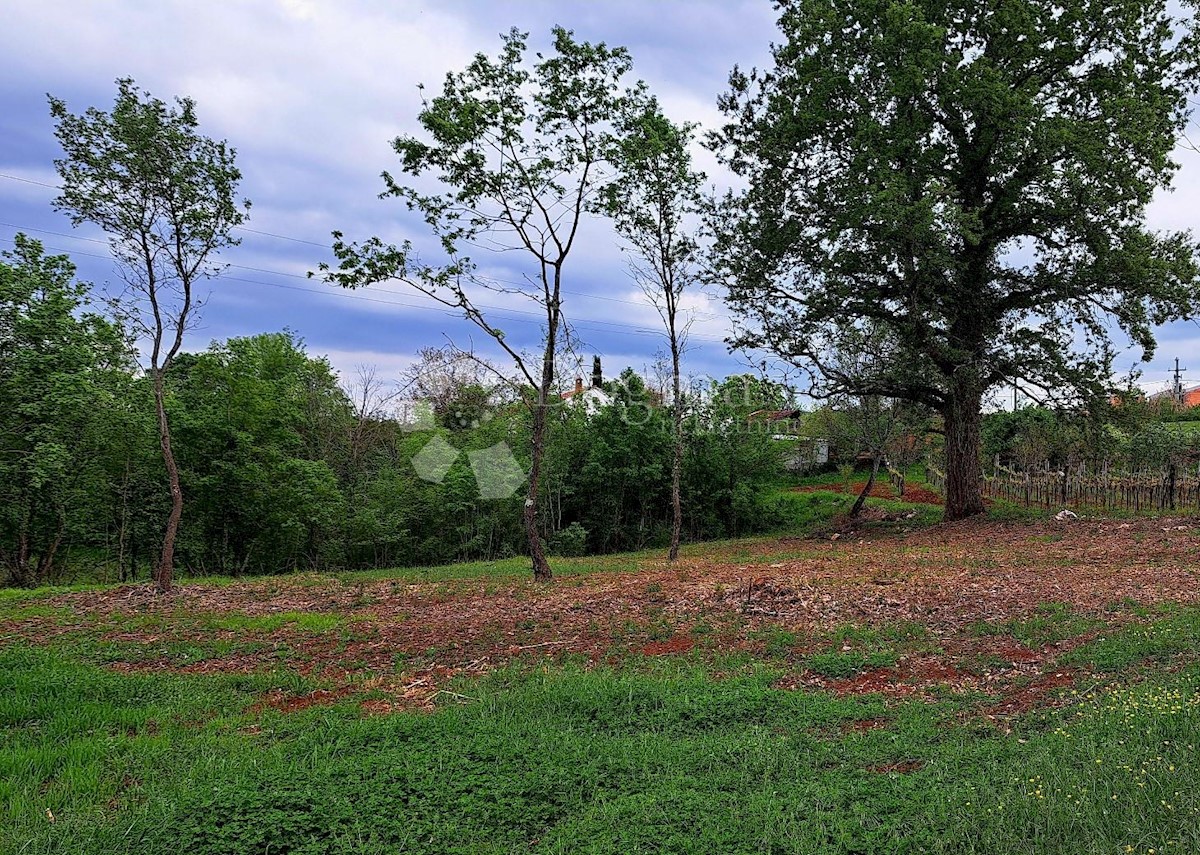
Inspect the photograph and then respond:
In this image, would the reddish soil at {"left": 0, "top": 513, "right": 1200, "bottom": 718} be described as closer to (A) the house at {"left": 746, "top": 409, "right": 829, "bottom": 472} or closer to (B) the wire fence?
(B) the wire fence

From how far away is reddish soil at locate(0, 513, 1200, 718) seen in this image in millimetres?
5504

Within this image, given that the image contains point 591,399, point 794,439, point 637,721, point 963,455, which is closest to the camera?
point 637,721

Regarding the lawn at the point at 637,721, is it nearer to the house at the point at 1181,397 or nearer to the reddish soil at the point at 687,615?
the reddish soil at the point at 687,615

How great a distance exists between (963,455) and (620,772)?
15651mm

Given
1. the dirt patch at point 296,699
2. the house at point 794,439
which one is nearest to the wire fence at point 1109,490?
the house at point 794,439

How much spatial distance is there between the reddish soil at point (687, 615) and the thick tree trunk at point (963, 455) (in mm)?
4375

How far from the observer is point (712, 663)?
6070mm

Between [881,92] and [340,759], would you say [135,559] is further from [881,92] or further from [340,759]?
[881,92]

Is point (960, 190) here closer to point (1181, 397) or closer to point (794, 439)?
point (794, 439)

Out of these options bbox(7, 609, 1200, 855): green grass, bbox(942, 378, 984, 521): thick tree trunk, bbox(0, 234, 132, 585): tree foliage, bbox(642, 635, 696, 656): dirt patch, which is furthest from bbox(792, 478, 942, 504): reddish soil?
bbox(0, 234, 132, 585): tree foliage

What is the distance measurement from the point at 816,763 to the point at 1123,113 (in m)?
14.7

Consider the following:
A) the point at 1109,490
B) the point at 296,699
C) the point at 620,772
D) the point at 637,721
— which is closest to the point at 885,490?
the point at 1109,490

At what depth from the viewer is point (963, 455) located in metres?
16.5

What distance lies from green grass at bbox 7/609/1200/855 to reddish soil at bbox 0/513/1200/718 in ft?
2.01
